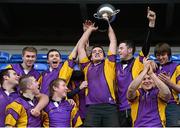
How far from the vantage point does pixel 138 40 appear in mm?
10492

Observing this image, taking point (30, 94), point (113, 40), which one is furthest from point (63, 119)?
point (113, 40)

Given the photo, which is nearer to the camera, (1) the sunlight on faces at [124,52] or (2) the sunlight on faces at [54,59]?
(1) the sunlight on faces at [124,52]

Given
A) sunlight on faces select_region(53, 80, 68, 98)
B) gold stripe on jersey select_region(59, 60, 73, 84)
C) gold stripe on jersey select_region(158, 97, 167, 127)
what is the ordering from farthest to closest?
gold stripe on jersey select_region(59, 60, 73, 84) < sunlight on faces select_region(53, 80, 68, 98) < gold stripe on jersey select_region(158, 97, 167, 127)

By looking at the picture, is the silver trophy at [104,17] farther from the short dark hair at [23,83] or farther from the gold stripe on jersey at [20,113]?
the gold stripe on jersey at [20,113]

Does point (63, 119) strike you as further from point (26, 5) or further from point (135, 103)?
point (26, 5)

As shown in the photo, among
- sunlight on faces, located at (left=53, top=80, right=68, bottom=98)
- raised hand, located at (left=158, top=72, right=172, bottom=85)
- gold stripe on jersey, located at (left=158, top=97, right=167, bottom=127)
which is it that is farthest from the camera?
sunlight on faces, located at (left=53, top=80, right=68, bottom=98)

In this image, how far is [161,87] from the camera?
447 centimetres

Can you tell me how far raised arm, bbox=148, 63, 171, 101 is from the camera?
14.6ft

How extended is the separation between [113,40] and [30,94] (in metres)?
1.14

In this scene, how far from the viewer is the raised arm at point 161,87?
4461 mm

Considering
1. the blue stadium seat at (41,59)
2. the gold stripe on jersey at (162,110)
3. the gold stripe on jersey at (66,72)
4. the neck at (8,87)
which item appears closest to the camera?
the gold stripe on jersey at (162,110)

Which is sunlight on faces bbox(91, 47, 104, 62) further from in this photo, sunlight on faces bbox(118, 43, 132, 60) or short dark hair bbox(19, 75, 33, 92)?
short dark hair bbox(19, 75, 33, 92)

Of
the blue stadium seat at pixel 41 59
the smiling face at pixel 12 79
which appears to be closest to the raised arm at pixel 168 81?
the smiling face at pixel 12 79

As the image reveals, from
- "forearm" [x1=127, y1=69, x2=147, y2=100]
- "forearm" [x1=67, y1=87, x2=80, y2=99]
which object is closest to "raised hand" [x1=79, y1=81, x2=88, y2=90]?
"forearm" [x1=67, y1=87, x2=80, y2=99]
